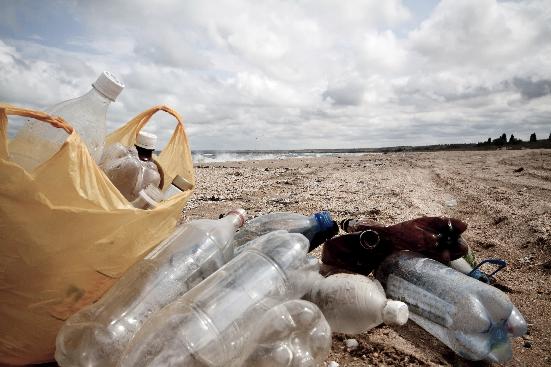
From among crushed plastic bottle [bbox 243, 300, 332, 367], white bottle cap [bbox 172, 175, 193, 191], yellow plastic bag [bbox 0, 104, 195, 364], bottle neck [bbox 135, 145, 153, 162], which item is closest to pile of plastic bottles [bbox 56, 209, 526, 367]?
crushed plastic bottle [bbox 243, 300, 332, 367]

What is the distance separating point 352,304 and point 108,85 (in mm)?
1627

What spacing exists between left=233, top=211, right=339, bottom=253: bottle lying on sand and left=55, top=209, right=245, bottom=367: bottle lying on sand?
14.1 inches

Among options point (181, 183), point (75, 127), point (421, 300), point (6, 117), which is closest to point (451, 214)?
point (421, 300)

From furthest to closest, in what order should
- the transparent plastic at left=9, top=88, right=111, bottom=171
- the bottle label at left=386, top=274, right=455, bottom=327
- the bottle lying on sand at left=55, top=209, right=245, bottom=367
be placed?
the bottle label at left=386, top=274, right=455, bottom=327 → the transparent plastic at left=9, top=88, right=111, bottom=171 → the bottle lying on sand at left=55, top=209, right=245, bottom=367

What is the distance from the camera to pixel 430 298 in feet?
6.54

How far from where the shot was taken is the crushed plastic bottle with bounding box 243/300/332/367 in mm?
1318

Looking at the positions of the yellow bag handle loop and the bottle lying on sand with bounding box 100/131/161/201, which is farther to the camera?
the bottle lying on sand with bounding box 100/131/161/201

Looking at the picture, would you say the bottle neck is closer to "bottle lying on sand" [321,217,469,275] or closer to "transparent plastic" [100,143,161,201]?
"transparent plastic" [100,143,161,201]

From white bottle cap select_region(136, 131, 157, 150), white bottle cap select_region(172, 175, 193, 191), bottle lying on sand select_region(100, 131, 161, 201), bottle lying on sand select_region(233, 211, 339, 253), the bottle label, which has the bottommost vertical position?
the bottle label

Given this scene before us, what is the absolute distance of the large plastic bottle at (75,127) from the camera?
1605mm

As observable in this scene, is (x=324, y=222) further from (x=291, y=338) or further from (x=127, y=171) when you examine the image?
(x=127, y=171)

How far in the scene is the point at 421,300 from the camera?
2027mm

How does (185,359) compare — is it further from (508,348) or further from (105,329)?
(508,348)

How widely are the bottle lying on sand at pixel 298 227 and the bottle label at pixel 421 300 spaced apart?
0.47 m
